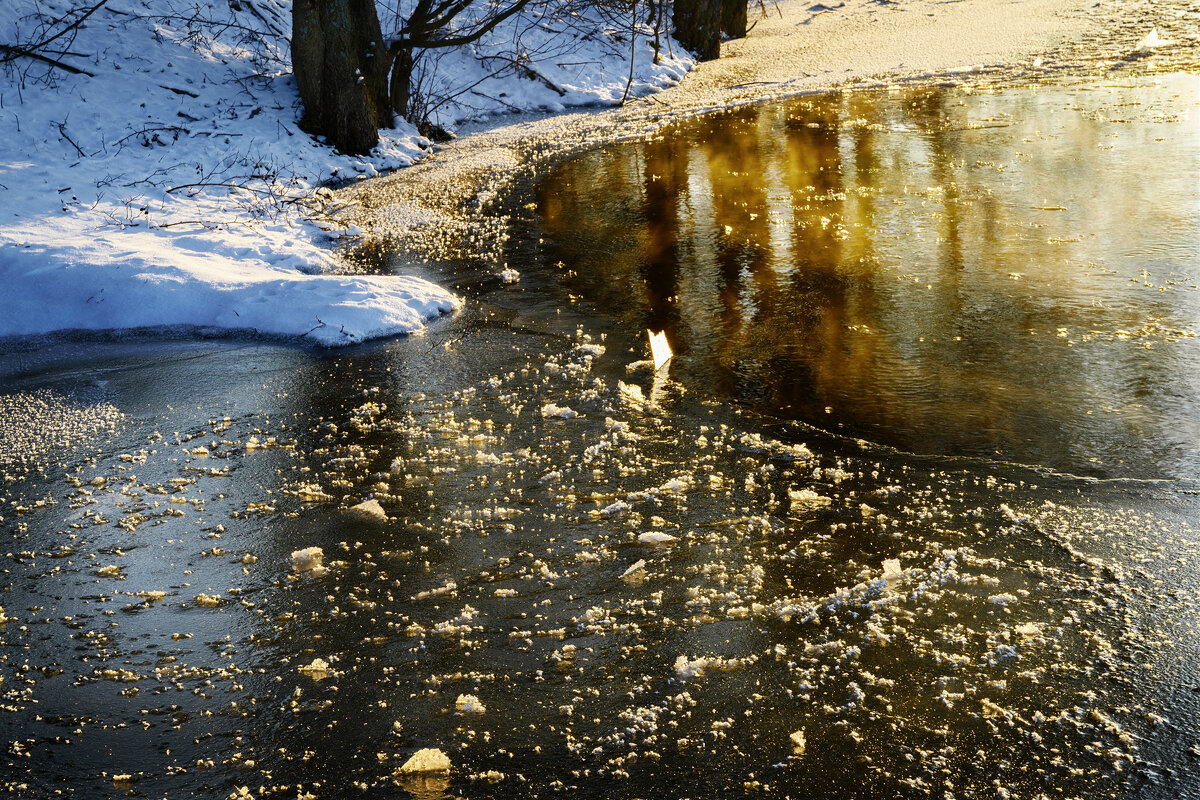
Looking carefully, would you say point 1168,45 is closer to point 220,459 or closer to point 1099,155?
point 1099,155

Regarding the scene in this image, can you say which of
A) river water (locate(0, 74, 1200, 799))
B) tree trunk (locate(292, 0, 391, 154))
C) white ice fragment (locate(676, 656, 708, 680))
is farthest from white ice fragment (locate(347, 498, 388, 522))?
tree trunk (locate(292, 0, 391, 154))

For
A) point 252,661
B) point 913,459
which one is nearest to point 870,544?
point 913,459

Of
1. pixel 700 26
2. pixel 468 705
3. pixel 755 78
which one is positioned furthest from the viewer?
pixel 700 26

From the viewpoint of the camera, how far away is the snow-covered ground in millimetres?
6293

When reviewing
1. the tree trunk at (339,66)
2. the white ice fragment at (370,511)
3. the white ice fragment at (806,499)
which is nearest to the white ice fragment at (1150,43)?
the tree trunk at (339,66)

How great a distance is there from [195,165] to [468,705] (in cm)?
810

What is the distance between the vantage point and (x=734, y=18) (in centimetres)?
1977

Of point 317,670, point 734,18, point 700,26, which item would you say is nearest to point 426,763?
point 317,670

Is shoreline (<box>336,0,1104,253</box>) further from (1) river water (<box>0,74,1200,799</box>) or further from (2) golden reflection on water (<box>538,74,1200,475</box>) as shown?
(1) river water (<box>0,74,1200,799</box>)

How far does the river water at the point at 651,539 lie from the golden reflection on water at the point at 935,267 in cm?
4

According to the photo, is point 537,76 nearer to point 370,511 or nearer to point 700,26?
point 700,26

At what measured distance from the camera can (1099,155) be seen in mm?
8281

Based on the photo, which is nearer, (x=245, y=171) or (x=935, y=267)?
(x=935, y=267)

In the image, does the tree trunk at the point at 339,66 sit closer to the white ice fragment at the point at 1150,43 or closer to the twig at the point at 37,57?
the twig at the point at 37,57
